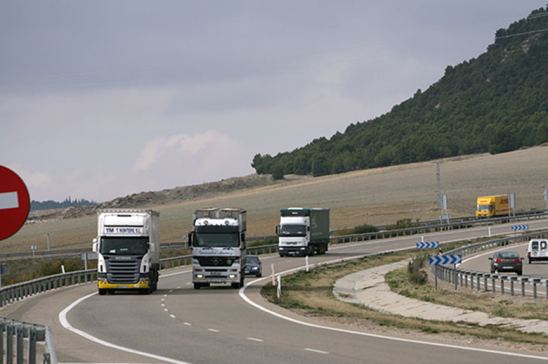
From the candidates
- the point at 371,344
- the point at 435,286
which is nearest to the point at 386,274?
the point at 435,286

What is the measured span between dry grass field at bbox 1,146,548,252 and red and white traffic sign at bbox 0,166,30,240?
4197 inches

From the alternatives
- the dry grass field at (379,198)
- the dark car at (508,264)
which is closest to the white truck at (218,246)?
the dark car at (508,264)

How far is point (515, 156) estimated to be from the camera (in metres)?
197

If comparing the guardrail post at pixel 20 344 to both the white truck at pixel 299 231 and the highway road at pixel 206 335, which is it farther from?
the white truck at pixel 299 231

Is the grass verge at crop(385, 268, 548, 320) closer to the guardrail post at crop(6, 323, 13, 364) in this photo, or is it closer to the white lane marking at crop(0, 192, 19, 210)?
the guardrail post at crop(6, 323, 13, 364)

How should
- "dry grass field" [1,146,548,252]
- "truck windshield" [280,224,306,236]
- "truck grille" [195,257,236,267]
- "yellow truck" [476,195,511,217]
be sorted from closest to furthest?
"truck grille" [195,257,236,267] < "truck windshield" [280,224,306,236] < "yellow truck" [476,195,511,217] < "dry grass field" [1,146,548,252]

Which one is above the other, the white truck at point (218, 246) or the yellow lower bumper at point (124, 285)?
the white truck at point (218, 246)

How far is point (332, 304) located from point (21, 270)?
136 feet

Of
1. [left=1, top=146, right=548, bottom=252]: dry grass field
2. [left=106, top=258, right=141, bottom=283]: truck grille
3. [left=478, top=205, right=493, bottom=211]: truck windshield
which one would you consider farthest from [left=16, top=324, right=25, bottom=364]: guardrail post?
[left=478, top=205, right=493, bottom=211]: truck windshield

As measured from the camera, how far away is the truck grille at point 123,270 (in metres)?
45.3

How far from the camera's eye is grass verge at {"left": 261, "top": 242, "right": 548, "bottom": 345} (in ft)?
91.4

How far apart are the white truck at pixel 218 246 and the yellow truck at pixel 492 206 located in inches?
2824

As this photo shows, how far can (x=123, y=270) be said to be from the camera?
150ft

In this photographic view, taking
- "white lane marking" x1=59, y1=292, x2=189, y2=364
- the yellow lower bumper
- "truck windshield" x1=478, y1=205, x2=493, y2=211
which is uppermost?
"truck windshield" x1=478, y1=205, x2=493, y2=211
